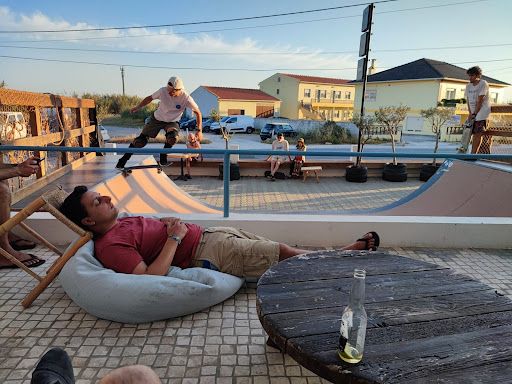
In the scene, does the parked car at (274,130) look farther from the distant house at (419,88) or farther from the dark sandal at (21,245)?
the dark sandal at (21,245)

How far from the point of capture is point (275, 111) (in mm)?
47500

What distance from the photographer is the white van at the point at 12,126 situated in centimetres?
469

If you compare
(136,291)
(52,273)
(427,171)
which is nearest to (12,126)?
(52,273)

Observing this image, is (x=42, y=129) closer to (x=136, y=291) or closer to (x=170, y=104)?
(x=170, y=104)

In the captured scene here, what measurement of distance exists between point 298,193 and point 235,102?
3508cm

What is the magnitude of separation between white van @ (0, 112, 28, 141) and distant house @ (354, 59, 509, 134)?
114 ft

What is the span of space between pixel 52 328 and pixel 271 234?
213cm

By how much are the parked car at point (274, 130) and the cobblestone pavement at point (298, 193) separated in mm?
16050

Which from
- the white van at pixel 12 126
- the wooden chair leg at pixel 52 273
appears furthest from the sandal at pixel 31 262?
the white van at pixel 12 126

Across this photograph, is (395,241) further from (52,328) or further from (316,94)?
(316,94)

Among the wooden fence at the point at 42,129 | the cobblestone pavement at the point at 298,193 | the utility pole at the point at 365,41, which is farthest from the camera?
the utility pole at the point at 365,41

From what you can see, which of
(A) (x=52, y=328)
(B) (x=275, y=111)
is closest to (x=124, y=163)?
(A) (x=52, y=328)

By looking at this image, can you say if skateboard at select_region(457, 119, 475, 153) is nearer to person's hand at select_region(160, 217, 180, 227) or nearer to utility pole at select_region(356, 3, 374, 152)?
utility pole at select_region(356, 3, 374, 152)

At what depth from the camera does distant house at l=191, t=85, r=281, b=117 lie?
143 feet
